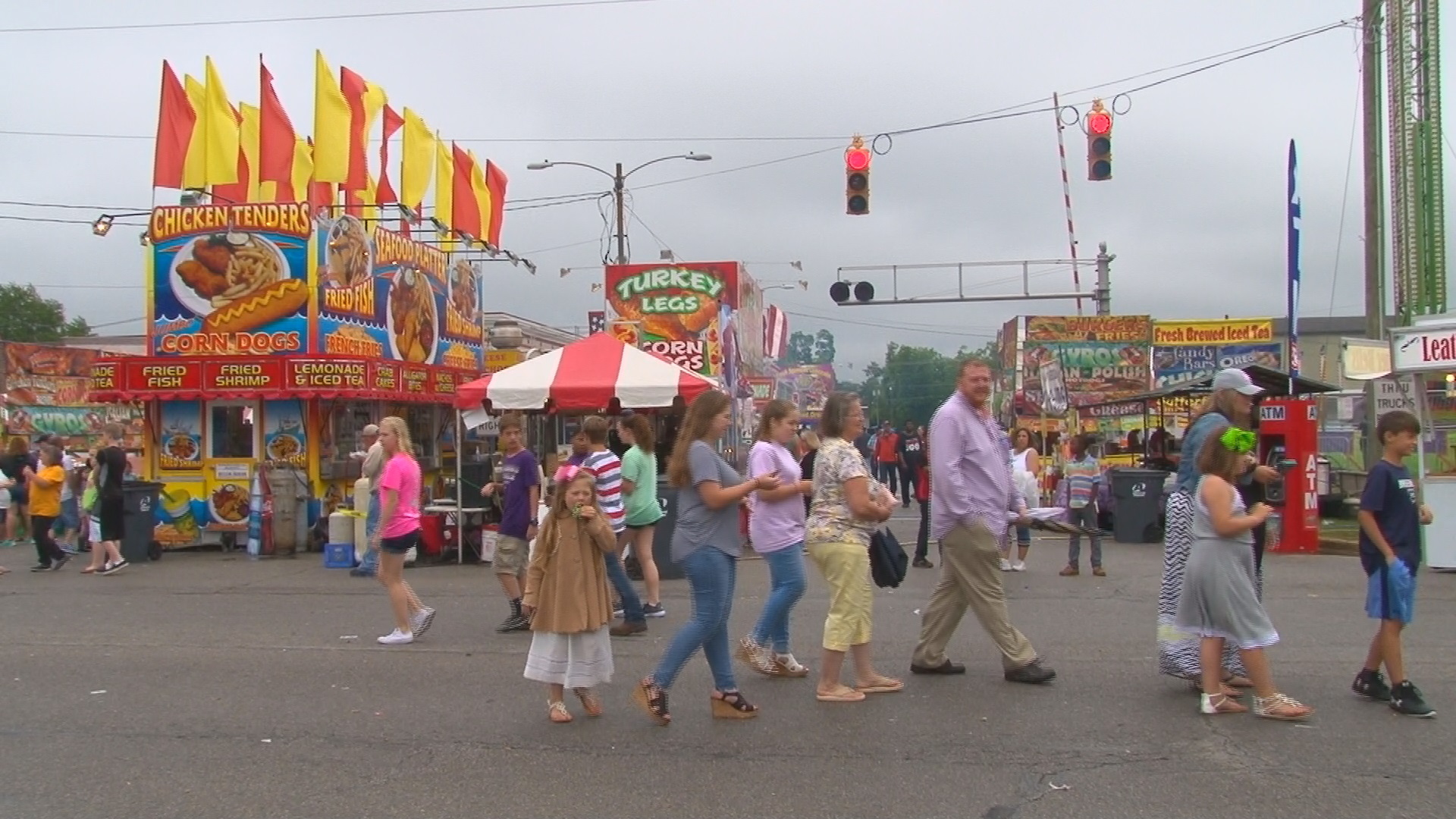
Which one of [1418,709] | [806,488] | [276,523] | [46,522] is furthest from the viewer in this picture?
[276,523]

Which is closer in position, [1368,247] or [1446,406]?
[1446,406]

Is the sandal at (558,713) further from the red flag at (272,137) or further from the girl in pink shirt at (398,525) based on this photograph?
the red flag at (272,137)

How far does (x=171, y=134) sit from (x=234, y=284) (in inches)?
151

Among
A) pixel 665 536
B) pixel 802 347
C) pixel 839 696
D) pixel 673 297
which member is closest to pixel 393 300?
pixel 673 297

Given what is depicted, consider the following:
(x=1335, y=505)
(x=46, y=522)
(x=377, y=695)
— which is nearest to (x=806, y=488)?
(x=377, y=695)

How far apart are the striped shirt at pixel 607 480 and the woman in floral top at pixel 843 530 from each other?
2.24 meters

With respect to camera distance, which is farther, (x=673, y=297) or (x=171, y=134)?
(x=673, y=297)

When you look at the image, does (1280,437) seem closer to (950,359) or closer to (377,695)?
(377,695)

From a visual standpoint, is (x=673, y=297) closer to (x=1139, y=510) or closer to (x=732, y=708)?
(x=1139, y=510)

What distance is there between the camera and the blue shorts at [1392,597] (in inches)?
242

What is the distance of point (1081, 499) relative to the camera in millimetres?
12938

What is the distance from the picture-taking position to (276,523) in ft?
50.7

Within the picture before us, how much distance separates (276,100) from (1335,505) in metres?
17.7

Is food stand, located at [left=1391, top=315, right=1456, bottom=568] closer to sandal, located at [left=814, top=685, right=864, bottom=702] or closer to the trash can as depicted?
the trash can
